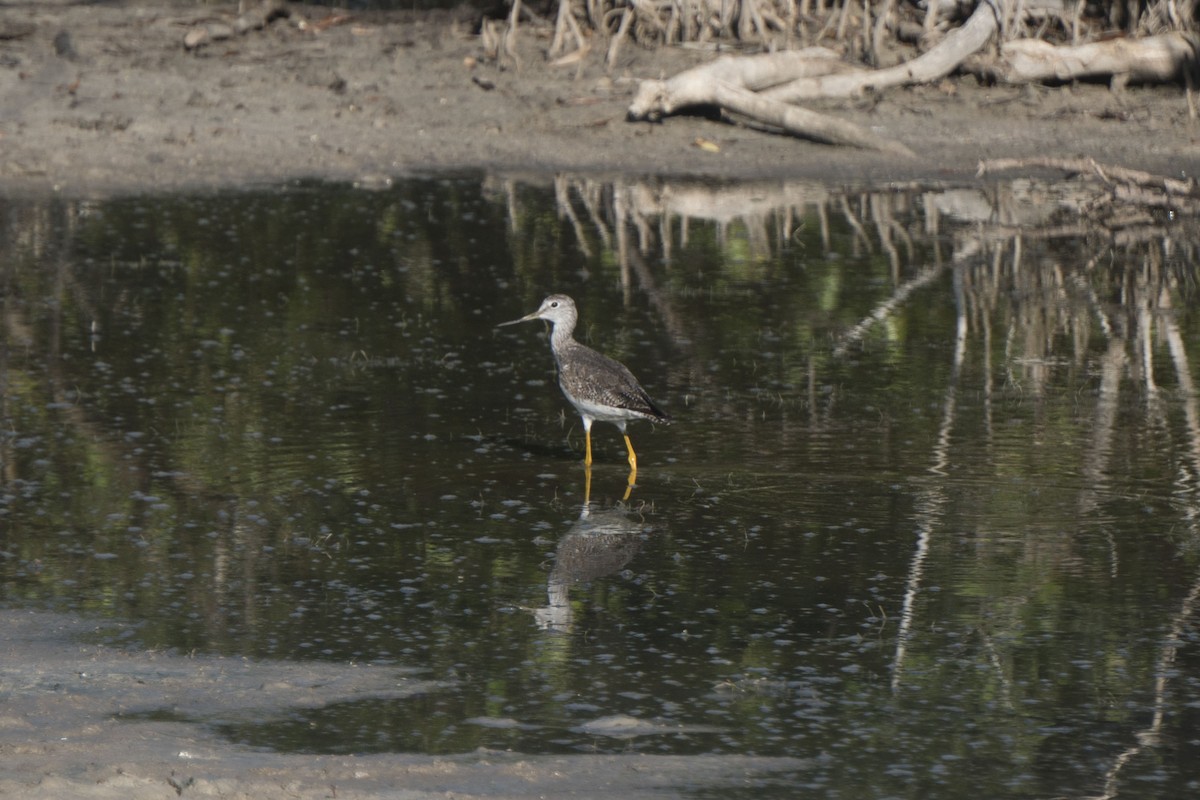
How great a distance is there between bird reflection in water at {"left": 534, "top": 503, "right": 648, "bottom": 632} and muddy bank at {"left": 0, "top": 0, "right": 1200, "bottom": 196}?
1178 cm

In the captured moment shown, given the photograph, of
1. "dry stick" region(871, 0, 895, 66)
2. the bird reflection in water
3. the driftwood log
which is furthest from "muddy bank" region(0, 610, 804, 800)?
"dry stick" region(871, 0, 895, 66)

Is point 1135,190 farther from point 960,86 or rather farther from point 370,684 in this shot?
point 370,684

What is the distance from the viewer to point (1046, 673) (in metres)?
7.52

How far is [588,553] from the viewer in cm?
914

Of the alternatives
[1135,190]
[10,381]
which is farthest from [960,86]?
[10,381]

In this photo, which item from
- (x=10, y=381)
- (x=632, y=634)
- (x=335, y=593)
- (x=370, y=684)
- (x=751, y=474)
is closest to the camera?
(x=370, y=684)

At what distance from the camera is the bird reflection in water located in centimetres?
825

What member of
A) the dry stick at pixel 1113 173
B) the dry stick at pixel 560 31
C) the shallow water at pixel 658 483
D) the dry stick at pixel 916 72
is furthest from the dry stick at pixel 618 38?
the dry stick at pixel 1113 173

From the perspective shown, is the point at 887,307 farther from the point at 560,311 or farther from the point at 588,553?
the point at 588,553

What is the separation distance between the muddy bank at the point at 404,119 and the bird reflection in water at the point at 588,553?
11782 mm

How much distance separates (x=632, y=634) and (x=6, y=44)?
774 inches

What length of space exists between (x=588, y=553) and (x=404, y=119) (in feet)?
50.3

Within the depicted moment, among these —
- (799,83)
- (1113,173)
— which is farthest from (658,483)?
(799,83)

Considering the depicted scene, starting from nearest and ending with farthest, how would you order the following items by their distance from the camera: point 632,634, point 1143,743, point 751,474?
point 1143,743 < point 632,634 < point 751,474
